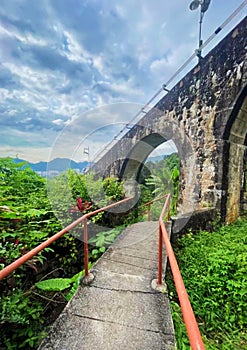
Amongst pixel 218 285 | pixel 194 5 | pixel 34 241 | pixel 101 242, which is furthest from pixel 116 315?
pixel 194 5

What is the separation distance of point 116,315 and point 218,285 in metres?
1.46

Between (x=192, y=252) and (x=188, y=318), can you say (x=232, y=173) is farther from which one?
(x=188, y=318)

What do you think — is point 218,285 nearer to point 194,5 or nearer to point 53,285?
point 53,285

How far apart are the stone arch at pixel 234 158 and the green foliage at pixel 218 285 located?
3.76 feet

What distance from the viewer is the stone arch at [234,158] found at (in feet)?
13.5

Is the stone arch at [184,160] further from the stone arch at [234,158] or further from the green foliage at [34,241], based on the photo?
the green foliage at [34,241]

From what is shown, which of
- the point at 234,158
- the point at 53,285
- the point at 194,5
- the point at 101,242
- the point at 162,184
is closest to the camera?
the point at 53,285

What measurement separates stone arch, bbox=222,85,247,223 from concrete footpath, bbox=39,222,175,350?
9.55 feet

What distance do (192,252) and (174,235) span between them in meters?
0.43

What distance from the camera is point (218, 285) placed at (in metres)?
2.25

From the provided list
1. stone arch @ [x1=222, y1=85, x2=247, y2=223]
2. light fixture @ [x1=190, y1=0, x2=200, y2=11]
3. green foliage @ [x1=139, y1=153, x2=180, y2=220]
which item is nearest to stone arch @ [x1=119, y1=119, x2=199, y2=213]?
green foliage @ [x1=139, y1=153, x2=180, y2=220]

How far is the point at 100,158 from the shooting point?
408 inches

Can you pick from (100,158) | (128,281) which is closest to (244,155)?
(128,281)

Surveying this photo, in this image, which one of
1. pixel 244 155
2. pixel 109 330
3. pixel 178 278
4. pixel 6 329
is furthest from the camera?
pixel 244 155
